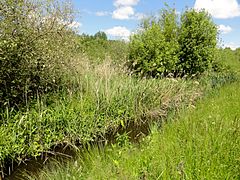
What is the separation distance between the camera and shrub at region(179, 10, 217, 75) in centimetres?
1087

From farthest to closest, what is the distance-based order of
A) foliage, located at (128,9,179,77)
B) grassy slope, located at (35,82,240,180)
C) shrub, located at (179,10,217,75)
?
shrub, located at (179,10,217,75) → foliage, located at (128,9,179,77) → grassy slope, located at (35,82,240,180)

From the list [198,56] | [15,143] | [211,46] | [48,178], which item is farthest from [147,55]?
[48,178]

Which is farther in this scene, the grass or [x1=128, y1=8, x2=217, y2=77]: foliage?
[x1=128, y1=8, x2=217, y2=77]: foliage

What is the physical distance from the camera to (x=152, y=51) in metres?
10.3

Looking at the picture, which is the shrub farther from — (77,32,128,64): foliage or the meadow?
(77,32,128,64): foliage

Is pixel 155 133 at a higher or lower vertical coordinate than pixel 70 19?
lower

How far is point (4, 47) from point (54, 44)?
1284 mm

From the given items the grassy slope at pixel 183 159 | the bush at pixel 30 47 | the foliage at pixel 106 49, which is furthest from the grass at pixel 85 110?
the foliage at pixel 106 49

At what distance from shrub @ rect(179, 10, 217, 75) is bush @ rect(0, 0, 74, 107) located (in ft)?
19.9

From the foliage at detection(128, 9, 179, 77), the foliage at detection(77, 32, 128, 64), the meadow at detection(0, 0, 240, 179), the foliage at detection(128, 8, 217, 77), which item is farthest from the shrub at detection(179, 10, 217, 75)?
the foliage at detection(77, 32, 128, 64)

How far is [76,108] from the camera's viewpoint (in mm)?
6039

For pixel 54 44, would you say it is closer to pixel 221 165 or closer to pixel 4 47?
pixel 4 47

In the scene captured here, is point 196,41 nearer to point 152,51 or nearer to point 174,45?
point 174,45

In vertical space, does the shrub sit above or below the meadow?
above
